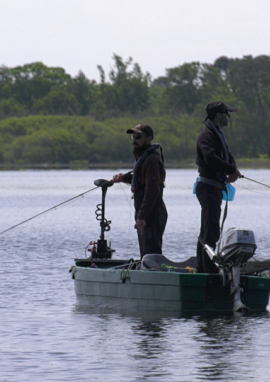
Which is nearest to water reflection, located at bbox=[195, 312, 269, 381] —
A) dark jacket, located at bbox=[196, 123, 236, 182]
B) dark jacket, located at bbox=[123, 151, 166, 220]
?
dark jacket, located at bbox=[123, 151, 166, 220]

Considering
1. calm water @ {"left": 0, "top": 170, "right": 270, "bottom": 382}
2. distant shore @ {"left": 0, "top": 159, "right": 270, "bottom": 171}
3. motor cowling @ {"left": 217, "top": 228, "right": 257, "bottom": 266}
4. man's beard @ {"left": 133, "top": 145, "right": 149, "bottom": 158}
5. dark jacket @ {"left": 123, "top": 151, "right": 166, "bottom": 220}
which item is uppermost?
man's beard @ {"left": 133, "top": 145, "right": 149, "bottom": 158}

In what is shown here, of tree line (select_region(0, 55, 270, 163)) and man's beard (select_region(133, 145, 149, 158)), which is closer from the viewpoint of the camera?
man's beard (select_region(133, 145, 149, 158))

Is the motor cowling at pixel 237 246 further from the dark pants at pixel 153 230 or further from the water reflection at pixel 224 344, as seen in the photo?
the dark pants at pixel 153 230

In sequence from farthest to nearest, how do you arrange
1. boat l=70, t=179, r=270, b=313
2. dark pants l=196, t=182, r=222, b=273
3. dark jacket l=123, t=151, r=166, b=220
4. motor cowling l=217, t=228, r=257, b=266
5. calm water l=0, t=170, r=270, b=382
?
dark jacket l=123, t=151, r=166, b=220 → dark pants l=196, t=182, r=222, b=273 → boat l=70, t=179, r=270, b=313 → motor cowling l=217, t=228, r=257, b=266 → calm water l=0, t=170, r=270, b=382

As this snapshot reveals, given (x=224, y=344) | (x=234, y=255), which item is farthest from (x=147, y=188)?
(x=224, y=344)

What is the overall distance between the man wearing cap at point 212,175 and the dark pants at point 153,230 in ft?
1.78

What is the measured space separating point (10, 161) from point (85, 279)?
10882 cm

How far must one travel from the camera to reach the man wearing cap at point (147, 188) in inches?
426

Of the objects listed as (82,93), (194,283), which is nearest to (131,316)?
(194,283)

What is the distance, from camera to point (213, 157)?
10375 mm

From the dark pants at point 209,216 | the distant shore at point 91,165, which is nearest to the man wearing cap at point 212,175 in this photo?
the dark pants at point 209,216

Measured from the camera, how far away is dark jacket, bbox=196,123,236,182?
1038 cm

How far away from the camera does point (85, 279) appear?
11.6 metres

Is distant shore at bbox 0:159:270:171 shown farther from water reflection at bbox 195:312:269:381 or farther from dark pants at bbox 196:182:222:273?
water reflection at bbox 195:312:269:381
